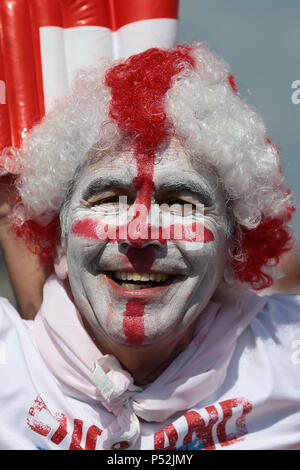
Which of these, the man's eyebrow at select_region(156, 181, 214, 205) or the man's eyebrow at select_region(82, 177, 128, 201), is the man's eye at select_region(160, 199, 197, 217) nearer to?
the man's eyebrow at select_region(156, 181, 214, 205)

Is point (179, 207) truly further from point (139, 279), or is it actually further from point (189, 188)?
point (139, 279)

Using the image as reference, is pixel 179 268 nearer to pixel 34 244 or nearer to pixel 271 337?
pixel 271 337

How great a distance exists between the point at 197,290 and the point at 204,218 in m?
0.28

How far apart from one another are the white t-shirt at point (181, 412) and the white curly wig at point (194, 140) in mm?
418

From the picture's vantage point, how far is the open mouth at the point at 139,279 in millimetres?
2221

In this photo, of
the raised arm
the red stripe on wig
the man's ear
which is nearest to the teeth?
the man's ear

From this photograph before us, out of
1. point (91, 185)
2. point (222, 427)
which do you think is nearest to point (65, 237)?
point (91, 185)

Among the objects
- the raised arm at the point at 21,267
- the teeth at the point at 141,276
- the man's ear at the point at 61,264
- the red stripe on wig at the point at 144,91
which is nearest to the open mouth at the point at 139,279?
the teeth at the point at 141,276

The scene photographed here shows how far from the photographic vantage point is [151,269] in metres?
2.18

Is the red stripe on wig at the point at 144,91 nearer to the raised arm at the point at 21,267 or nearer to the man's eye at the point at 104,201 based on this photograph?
the man's eye at the point at 104,201

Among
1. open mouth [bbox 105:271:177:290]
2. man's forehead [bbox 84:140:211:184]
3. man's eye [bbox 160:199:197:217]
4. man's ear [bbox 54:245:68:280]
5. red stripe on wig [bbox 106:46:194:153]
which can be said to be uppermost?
red stripe on wig [bbox 106:46:194:153]

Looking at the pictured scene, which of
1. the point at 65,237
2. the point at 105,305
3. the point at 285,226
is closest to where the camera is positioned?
the point at 105,305

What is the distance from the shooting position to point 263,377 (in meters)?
2.46

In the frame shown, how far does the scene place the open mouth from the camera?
7.29 ft
